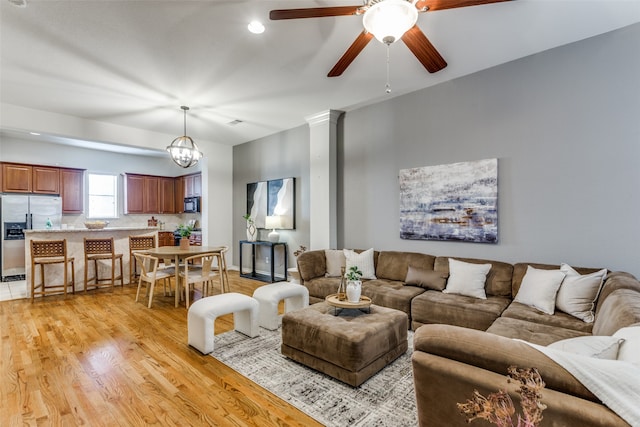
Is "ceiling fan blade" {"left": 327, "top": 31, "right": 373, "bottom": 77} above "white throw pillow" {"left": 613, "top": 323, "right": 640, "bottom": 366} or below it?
above

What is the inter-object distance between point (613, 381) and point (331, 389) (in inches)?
68.0

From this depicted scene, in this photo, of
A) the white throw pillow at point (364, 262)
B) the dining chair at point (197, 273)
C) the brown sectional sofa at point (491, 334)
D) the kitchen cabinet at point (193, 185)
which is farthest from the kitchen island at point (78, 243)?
the brown sectional sofa at point (491, 334)

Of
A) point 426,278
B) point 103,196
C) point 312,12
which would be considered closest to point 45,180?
point 103,196

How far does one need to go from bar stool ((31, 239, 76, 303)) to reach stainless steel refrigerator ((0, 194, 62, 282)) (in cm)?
195

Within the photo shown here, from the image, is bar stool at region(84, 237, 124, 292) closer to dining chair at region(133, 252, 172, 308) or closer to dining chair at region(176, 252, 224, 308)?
dining chair at region(133, 252, 172, 308)

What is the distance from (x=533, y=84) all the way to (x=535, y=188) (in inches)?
45.0

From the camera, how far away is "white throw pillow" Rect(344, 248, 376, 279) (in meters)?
4.24

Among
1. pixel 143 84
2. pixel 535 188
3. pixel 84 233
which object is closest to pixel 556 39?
pixel 535 188

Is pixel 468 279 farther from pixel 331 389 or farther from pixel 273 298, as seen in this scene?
pixel 273 298

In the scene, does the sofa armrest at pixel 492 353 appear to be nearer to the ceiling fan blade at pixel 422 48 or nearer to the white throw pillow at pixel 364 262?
the ceiling fan blade at pixel 422 48

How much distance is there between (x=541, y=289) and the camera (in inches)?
110

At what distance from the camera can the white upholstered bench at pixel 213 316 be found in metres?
2.88

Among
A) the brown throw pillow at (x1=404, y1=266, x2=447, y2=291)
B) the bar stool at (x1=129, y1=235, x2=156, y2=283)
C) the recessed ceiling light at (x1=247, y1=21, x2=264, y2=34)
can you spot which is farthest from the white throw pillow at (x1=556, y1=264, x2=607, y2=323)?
the bar stool at (x1=129, y1=235, x2=156, y2=283)

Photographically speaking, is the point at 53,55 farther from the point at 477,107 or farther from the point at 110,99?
the point at 477,107
